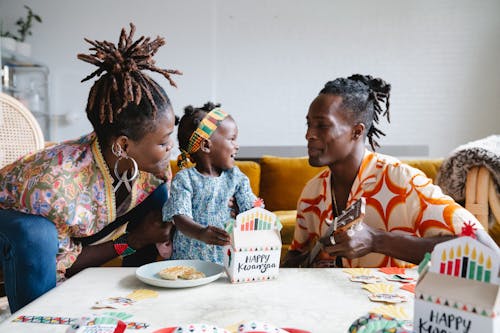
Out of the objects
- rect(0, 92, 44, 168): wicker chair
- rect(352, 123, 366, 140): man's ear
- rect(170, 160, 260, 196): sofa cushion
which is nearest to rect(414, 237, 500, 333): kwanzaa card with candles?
rect(352, 123, 366, 140): man's ear

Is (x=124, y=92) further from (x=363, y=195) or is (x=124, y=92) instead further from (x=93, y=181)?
(x=363, y=195)

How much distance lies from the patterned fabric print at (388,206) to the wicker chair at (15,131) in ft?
4.15

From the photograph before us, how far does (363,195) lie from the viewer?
61.5 inches

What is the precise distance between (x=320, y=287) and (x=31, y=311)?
647 mm

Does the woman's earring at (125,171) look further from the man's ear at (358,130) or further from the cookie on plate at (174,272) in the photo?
the man's ear at (358,130)

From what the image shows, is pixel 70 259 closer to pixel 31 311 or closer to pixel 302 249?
pixel 31 311

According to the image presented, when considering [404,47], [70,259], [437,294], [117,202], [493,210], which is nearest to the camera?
[437,294]

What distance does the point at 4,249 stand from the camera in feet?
4.35

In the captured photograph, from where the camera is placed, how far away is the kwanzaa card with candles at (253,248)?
3.75 feet

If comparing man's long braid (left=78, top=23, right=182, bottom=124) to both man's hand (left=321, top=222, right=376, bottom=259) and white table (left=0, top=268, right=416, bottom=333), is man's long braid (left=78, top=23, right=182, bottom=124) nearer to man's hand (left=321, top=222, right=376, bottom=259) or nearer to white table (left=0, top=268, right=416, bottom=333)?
white table (left=0, top=268, right=416, bottom=333)

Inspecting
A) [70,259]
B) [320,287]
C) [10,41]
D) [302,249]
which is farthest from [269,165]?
[10,41]

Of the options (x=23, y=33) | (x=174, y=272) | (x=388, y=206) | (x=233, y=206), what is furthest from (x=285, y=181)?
(x=23, y=33)

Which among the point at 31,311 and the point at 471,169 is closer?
the point at 31,311

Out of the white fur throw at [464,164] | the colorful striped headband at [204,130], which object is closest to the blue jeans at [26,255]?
the colorful striped headband at [204,130]
